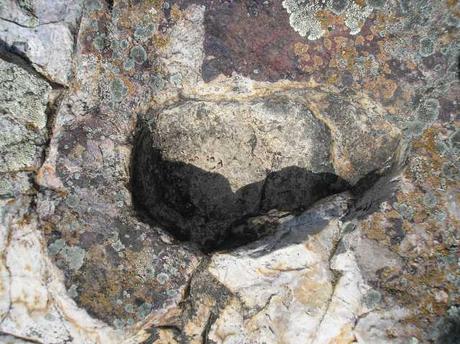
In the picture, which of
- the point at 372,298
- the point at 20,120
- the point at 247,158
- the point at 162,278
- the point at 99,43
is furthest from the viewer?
the point at 247,158

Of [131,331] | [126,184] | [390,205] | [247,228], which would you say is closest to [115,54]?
[126,184]

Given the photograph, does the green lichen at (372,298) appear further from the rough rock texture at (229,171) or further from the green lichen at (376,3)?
the green lichen at (376,3)

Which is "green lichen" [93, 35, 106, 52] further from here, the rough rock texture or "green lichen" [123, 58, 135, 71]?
"green lichen" [123, 58, 135, 71]

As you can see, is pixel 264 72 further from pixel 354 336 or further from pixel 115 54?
pixel 354 336

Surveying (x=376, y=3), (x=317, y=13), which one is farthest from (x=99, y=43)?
(x=376, y=3)

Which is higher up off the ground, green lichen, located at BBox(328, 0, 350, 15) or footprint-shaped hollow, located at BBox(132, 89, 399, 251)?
green lichen, located at BBox(328, 0, 350, 15)

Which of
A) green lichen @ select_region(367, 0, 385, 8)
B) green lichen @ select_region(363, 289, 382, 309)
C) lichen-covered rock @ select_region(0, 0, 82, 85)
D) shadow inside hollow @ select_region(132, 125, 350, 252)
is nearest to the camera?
green lichen @ select_region(363, 289, 382, 309)

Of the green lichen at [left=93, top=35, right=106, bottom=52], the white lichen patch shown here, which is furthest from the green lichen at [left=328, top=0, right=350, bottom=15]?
the green lichen at [left=93, top=35, right=106, bottom=52]

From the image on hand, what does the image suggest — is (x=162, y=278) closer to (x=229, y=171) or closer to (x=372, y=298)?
(x=229, y=171)
